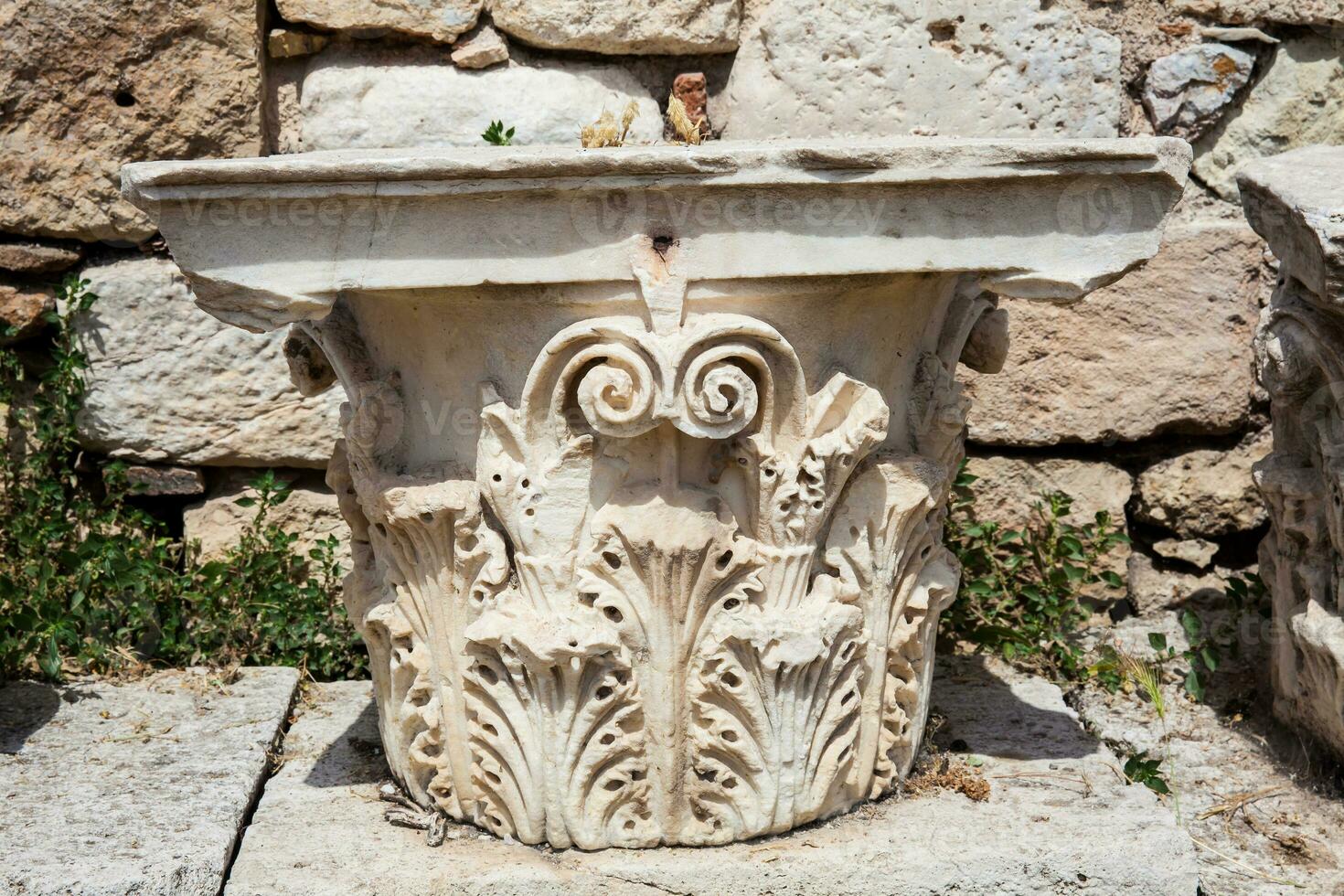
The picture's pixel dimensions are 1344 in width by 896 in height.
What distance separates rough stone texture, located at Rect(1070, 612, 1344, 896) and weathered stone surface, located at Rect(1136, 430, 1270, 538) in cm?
32

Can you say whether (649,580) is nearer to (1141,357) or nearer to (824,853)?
(824,853)

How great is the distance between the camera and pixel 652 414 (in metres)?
2.20

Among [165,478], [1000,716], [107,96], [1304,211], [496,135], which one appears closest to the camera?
[1304,211]

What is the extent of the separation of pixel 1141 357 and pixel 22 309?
8.49 ft

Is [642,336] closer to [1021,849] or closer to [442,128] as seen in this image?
[1021,849]

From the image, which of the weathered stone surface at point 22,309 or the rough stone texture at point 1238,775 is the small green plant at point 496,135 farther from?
the rough stone texture at point 1238,775

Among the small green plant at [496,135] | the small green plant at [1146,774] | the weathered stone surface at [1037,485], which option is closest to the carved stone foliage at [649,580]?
the small green plant at [1146,774]

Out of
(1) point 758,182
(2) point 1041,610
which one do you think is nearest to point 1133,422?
(2) point 1041,610

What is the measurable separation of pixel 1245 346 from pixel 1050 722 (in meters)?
1.14

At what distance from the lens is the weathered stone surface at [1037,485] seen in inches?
142

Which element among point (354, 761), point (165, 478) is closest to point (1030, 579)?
point (354, 761)

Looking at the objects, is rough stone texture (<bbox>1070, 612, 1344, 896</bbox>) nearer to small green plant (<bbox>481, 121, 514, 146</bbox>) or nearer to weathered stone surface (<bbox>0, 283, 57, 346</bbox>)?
small green plant (<bbox>481, 121, 514, 146</bbox>)

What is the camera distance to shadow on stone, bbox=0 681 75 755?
2.94 metres

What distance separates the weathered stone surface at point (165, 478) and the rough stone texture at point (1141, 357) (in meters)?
1.86
